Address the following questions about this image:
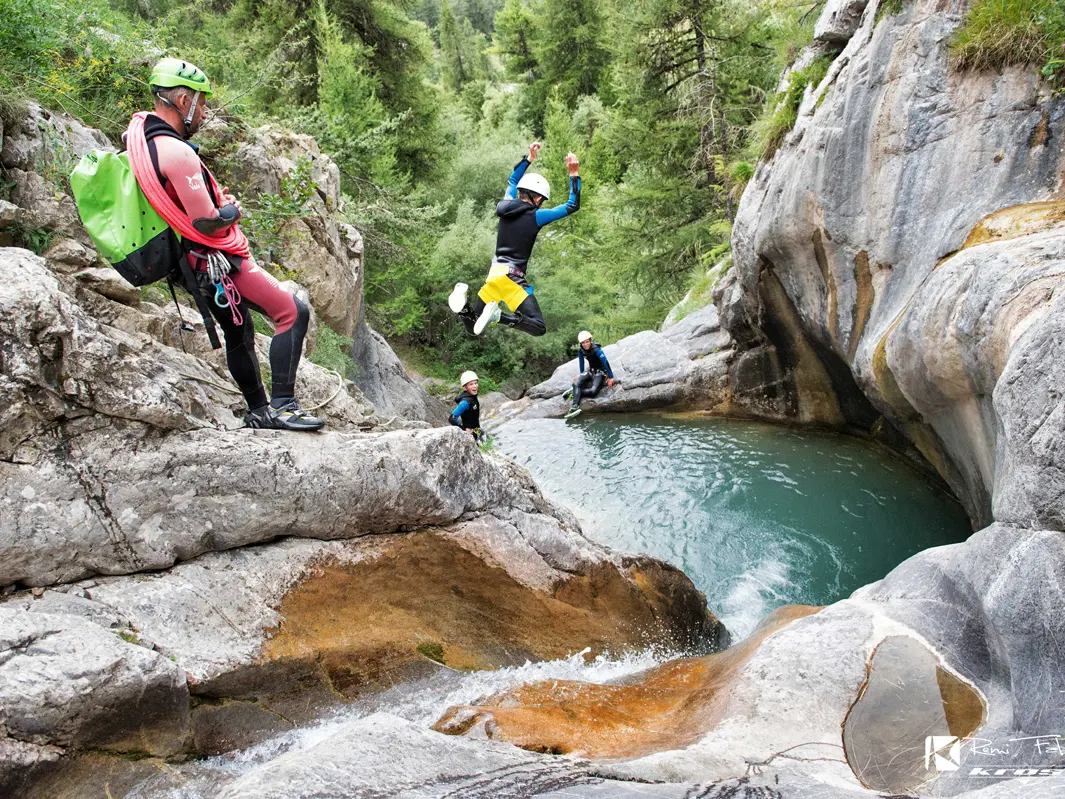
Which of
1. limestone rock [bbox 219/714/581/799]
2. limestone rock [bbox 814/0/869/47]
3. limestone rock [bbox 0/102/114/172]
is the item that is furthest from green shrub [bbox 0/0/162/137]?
limestone rock [bbox 814/0/869/47]

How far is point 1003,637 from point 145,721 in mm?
4861

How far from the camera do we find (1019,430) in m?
4.84

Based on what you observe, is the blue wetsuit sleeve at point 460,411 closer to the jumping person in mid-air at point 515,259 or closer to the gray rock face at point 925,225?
the jumping person in mid-air at point 515,259

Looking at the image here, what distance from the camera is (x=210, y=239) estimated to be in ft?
15.8

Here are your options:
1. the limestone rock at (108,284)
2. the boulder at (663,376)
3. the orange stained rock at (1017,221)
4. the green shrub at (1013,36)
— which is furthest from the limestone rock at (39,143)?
the boulder at (663,376)

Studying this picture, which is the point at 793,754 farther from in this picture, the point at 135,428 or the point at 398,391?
the point at 398,391

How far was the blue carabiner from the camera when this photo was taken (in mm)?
4879

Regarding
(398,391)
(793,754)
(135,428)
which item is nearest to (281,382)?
(135,428)

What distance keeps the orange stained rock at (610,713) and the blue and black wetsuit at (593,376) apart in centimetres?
1134

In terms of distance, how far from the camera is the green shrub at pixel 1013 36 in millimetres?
7711

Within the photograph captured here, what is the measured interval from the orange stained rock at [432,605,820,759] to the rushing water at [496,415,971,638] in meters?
3.01

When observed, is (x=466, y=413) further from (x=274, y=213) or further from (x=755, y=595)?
(x=755, y=595)

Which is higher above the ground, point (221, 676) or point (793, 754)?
point (221, 676)
